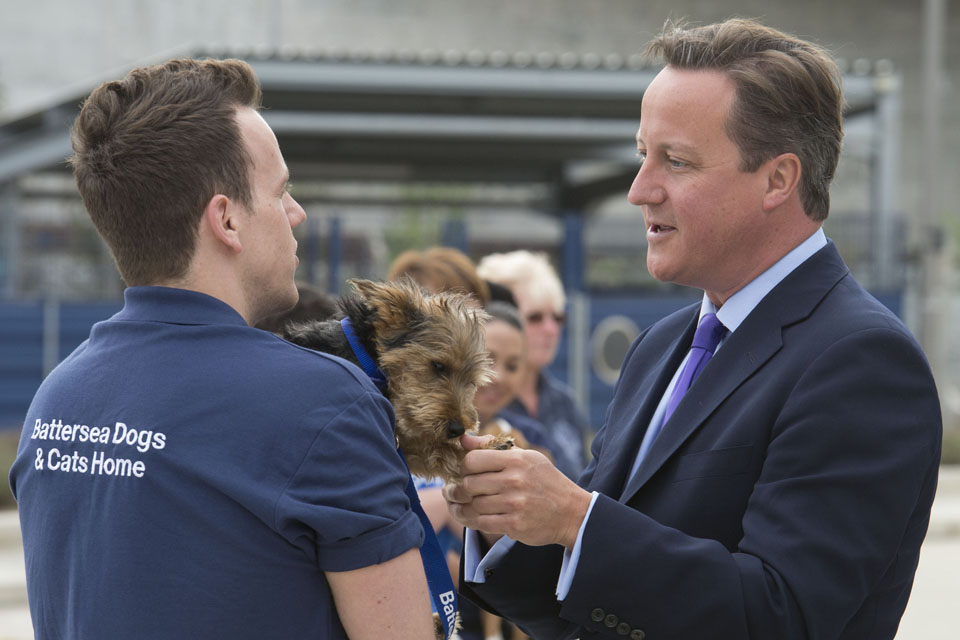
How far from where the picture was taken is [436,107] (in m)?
17.5

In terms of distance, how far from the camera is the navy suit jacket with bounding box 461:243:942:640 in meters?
2.01

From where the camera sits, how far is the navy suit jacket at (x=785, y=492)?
201 cm

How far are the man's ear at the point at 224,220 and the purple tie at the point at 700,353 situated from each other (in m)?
1.07

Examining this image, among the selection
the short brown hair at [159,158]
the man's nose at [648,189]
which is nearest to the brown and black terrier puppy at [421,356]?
the man's nose at [648,189]

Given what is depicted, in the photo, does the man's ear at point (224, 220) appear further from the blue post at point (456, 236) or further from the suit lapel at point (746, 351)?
the blue post at point (456, 236)

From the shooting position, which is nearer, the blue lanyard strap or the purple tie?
the blue lanyard strap

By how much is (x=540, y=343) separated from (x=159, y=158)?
3.79 m

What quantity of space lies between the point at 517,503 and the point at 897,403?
743mm

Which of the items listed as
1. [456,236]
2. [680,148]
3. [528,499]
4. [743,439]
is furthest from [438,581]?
[456,236]

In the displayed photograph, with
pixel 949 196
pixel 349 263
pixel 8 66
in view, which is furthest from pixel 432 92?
pixel 949 196

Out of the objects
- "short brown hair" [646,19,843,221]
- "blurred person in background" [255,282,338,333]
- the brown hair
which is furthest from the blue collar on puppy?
the brown hair

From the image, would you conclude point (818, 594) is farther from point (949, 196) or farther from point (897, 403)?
point (949, 196)

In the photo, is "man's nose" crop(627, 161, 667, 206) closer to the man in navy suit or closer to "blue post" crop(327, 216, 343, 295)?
the man in navy suit

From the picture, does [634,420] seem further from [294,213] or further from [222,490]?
[222,490]
